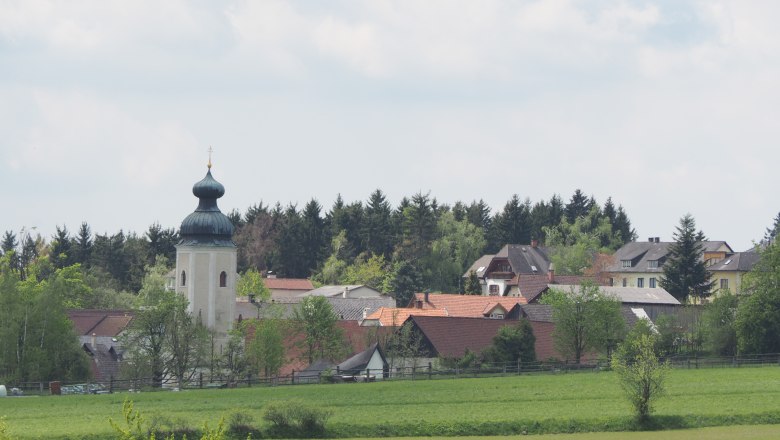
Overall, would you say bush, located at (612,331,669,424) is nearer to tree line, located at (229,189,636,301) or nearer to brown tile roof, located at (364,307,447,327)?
brown tile roof, located at (364,307,447,327)

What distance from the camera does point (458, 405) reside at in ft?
203

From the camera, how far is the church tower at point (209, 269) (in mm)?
89500

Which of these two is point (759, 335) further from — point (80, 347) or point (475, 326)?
point (80, 347)

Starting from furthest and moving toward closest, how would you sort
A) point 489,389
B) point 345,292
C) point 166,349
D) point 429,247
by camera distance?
1. point 429,247
2. point 345,292
3. point 166,349
4. point 489,389

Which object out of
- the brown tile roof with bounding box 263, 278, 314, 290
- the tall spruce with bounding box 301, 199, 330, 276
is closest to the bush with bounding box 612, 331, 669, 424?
the brown tile roof with bounding box 263, 278, 314, 290

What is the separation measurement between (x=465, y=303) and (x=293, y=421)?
2372 inches

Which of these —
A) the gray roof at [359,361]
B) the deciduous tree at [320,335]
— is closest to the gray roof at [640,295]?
the deciduous tree at [320,335]

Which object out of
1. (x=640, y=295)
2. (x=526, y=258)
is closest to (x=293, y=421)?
(x=640, y=295)

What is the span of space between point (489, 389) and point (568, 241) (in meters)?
100

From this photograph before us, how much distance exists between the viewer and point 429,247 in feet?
539

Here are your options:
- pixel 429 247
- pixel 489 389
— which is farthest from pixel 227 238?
pixel 429 247

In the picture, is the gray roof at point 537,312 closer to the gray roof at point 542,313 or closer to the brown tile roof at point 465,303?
the gray roof at point 542,313

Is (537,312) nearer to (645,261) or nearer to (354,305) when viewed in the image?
(354,305)

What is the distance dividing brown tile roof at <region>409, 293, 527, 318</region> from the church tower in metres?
23.9
